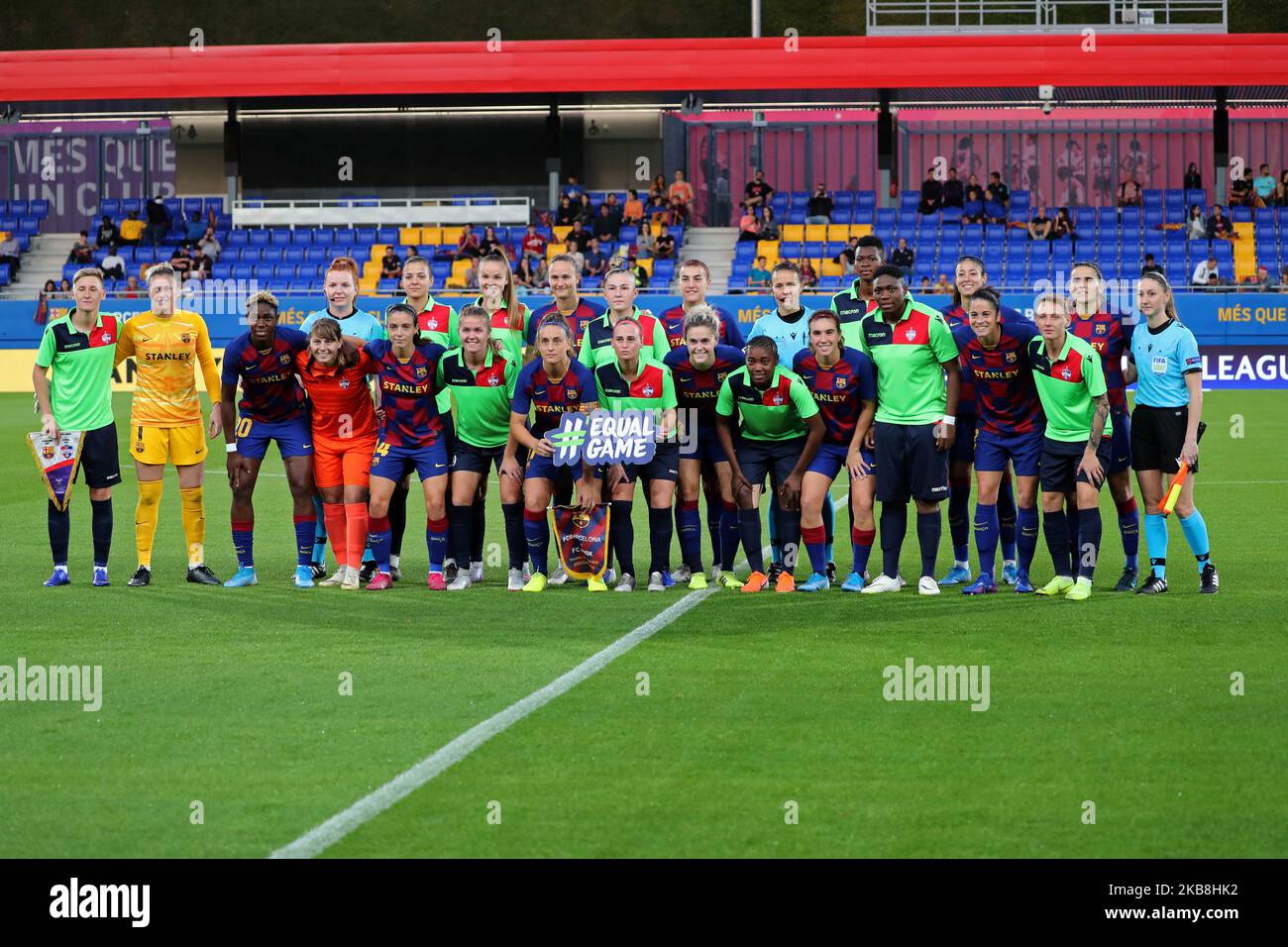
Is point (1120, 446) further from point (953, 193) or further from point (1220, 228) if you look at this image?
point (953, 193)

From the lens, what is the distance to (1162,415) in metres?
9.92

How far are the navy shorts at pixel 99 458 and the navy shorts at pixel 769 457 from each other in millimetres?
3935

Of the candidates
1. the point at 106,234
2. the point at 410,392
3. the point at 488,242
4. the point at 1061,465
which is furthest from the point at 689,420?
the point at 106,234

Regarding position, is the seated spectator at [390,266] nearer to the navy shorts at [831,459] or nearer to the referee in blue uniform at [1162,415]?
the navy shorts at [831,459]

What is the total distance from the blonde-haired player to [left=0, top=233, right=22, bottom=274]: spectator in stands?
26.1m

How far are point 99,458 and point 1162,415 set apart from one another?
653cm

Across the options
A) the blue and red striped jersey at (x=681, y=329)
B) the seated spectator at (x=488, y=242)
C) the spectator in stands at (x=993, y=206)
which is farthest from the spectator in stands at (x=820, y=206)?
the blue and red striped jersey at (x=681, y=329)

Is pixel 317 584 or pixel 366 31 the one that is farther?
pixel 366 31

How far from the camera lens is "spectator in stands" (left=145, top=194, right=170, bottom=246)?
35094 millimetres

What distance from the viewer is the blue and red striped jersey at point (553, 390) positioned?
10.0 m

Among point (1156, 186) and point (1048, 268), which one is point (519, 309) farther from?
point (1156, 186)

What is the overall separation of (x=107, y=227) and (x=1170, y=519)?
2716cm
